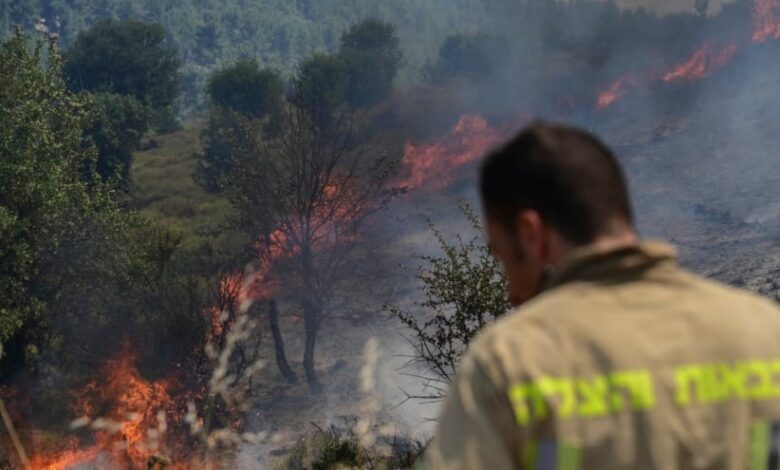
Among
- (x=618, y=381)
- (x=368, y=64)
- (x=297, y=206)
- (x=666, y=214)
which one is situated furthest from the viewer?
(x=368, y=64)

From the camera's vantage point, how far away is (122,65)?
179ft

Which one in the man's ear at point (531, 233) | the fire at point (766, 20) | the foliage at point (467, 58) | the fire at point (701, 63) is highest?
the foliage at point (467, 58)

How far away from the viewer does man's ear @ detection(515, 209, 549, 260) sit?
202 centimetres

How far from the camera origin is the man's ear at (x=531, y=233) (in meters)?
2.02

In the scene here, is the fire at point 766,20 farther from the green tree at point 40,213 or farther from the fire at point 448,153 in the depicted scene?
the green tree at point 40,213

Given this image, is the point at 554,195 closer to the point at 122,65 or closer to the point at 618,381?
the point at 618,381

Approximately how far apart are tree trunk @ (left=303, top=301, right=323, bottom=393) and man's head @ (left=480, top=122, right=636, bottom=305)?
22319 mm

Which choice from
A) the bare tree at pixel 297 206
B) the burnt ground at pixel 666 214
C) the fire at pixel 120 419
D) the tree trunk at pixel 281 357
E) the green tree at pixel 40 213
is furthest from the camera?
the tree trunk at pixel 281 357

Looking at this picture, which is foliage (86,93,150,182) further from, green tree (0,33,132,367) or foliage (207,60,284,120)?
green tree (0,33,132,367)

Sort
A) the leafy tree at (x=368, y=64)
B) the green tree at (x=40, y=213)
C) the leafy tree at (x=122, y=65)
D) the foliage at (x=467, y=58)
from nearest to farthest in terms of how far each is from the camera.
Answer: the green tree at (x=40, y=213), the leafy tree at (x=368, y=64), the leafy tree at (x=122, y=65), the foliage at (x=467, y=58)

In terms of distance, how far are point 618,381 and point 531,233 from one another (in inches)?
15.0

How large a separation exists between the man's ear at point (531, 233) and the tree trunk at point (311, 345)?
22.3 m

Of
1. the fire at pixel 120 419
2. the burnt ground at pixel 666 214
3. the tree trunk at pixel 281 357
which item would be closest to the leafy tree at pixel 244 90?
the burnt ground at pixel 666 214

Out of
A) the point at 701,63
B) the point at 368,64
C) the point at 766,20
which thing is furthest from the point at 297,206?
the point at 766,20
